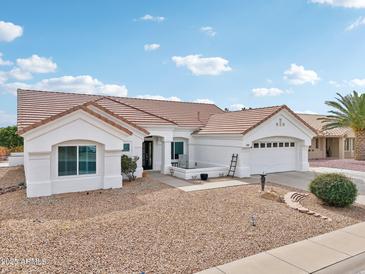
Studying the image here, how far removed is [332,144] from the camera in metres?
35.2

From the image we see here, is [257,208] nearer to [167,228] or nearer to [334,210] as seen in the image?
[334,210]

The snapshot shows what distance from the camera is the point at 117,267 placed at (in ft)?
19.2

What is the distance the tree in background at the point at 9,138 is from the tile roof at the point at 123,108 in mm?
13936

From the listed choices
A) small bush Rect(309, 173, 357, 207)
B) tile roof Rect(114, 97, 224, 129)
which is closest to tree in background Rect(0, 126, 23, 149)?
tile roof Rect(114, 97, 224, 129)

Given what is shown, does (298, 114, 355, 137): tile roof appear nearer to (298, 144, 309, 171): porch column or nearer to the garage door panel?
(298, 144, 309, 171): porch column

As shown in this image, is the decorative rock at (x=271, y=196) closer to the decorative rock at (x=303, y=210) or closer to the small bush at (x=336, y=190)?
the decorative rock at (x=303, y=210)

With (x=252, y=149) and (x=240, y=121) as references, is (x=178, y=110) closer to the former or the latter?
(x=240, y=121)

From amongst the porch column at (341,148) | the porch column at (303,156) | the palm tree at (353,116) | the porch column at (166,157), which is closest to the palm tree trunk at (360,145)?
the palm tree at (353,116)

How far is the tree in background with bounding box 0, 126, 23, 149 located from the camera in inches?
1276

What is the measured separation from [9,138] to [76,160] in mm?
24836

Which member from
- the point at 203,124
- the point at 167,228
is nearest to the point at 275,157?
the point at 203,124

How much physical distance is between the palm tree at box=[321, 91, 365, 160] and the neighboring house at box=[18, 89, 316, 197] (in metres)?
9.83

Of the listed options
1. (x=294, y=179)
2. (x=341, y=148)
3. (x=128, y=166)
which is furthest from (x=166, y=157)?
(x=341, y=148)

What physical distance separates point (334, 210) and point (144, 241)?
798 cm
